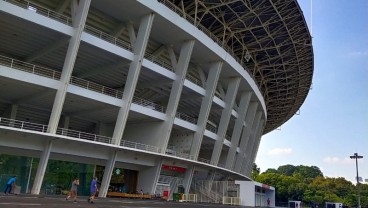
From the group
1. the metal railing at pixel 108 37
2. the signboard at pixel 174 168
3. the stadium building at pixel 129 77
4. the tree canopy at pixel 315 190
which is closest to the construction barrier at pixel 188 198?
the stadium building at pixel 129 77

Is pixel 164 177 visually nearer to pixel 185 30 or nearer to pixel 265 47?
pixel 185 30

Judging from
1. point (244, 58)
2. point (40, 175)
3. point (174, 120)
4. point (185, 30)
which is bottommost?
point (40, 175)

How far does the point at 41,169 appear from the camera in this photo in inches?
1008

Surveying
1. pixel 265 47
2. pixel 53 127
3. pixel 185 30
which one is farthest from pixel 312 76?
→ pixel 53 127

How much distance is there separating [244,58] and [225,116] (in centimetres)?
855

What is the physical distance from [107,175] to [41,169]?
5.43 m

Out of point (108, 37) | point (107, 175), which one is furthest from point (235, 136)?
point (108, 37)

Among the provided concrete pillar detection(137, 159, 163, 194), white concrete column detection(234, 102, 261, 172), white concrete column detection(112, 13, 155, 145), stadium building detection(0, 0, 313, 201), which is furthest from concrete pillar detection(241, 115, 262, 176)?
white concrete column detection(112, 13, 155, 145)

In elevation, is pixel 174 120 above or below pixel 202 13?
below

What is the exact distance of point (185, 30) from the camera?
32.4m

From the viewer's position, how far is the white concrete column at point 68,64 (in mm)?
25516

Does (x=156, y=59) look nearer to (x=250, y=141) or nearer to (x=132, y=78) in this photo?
(x=132, y=78)

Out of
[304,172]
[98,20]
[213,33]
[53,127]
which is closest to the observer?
[53,127]

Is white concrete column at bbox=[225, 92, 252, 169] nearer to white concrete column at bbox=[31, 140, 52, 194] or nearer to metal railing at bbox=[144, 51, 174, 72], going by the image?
metal railing at bbox=[144, 51, 174, 72]
